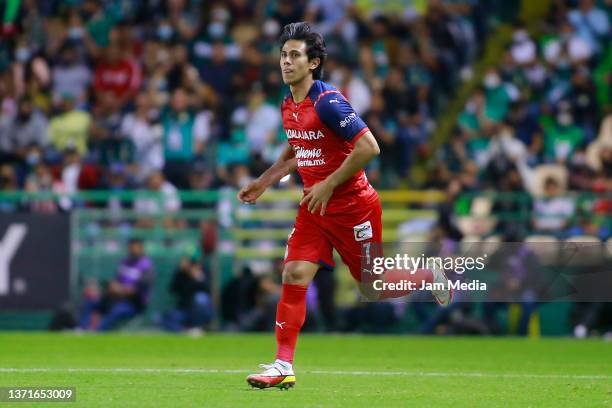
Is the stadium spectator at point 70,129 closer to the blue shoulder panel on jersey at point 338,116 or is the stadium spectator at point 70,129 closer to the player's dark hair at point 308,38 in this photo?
the player's dark hair at point 308,38

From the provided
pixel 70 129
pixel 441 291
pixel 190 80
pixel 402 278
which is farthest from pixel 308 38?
pixel 70 129

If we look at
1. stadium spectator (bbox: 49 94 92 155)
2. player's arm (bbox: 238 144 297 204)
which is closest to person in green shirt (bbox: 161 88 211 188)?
stadium spectator (bbox: 49 94 92 155)

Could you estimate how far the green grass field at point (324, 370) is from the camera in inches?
343

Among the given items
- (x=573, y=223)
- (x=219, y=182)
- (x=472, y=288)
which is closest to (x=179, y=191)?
(x=219, y=182)

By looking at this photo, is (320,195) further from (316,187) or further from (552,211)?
(552,211)

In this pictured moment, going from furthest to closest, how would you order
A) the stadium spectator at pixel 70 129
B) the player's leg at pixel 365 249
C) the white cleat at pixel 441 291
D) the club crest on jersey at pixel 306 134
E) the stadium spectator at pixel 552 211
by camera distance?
the stadium spectator at pixel 70 129
the stadium spectator at pixel 552 211
the white cleat at pixel 441 291
the player's leg at pixel 365 249
the club crest on jersey at pixel 306 134

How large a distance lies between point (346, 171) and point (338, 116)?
38 centimetres

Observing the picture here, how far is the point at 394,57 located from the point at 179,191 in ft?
17.1

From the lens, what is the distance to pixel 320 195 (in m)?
9.12

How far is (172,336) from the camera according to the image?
1769 cm

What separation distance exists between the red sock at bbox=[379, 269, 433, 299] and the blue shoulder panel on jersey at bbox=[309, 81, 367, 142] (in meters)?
1.13

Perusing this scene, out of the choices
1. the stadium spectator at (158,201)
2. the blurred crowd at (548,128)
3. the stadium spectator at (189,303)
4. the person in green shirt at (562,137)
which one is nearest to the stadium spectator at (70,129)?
the stadium spectator at (158,201)

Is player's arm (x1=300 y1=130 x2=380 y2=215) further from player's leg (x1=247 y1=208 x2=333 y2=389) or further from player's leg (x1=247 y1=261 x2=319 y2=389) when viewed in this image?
player's leg (x1=247 y1=261 x2=319 y2=389)

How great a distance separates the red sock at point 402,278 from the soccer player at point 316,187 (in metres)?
0.01
